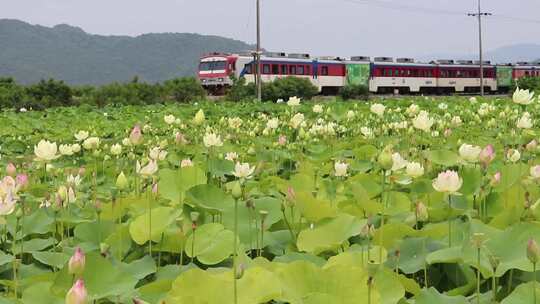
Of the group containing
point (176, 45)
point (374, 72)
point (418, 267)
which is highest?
point (176, 45)

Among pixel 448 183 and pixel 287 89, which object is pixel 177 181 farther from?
pixel 287 89

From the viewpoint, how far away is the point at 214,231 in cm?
134

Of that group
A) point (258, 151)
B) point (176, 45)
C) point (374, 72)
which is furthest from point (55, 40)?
point (258, 151)

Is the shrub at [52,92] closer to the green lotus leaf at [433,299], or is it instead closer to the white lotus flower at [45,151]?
the white lotus flower at [45,151]

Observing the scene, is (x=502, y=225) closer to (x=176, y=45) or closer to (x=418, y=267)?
(x=418, y=267)

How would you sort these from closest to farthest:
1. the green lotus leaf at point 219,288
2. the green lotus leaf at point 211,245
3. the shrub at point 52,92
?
1. the green lotus leaf at point 219,288
2. the green lotus leaf at point 211,245
3. the shrub at point 52,92

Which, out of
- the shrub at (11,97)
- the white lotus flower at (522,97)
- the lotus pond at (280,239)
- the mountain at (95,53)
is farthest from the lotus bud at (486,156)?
the mountain at (95,53)

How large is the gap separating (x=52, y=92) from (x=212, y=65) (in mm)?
7665

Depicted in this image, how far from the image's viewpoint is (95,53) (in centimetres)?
14025

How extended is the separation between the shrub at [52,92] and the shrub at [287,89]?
6292 mm

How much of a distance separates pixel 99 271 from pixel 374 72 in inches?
1027

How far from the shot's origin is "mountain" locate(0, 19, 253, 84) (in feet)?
388

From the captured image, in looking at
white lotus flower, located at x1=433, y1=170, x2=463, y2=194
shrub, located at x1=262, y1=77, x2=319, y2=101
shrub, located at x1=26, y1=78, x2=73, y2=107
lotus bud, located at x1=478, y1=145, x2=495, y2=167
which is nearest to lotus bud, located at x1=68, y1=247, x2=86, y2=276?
white lotus flower, located at x1=433, y1=170, x2=463, y2=194

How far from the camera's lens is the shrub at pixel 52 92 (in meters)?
17.9
